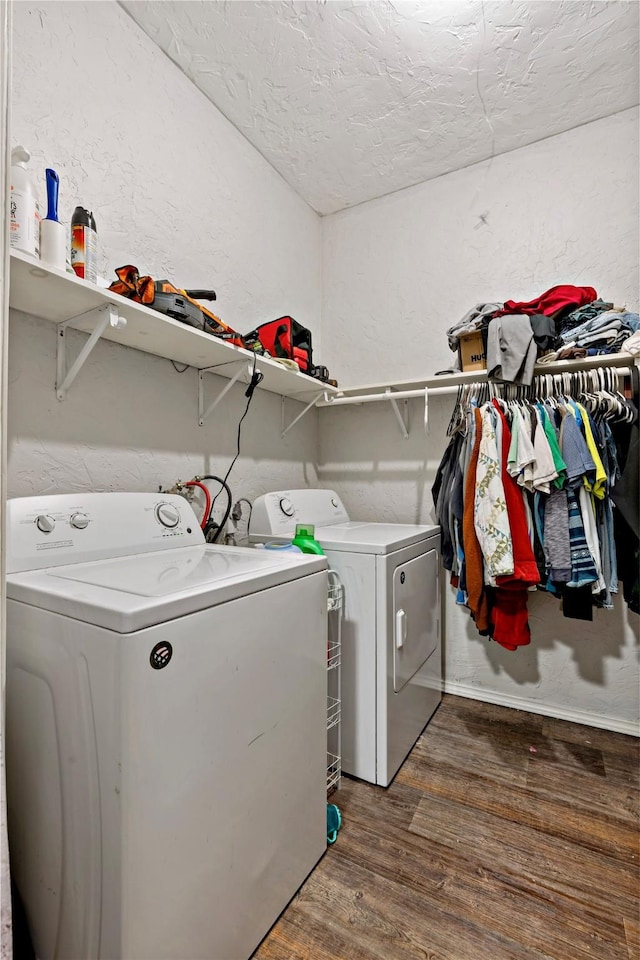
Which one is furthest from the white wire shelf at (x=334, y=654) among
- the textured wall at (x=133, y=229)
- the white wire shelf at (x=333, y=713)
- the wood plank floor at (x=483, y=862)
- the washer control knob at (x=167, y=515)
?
the textured wall at (x=133, y=229)

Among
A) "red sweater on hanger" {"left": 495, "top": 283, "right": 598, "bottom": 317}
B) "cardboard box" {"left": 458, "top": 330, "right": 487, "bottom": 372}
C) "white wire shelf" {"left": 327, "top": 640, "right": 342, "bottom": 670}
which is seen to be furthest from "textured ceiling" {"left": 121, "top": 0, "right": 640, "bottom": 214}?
"white wire shelf" {"left": 327, "top": 640, "right": 342, "bottom": 670}

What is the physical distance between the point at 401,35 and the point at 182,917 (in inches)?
109

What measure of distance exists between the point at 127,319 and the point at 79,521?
2.09 ft

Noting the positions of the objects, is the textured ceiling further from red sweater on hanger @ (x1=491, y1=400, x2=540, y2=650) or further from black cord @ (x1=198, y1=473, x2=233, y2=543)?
black cord @ (x1=198, y1=473, x2=233, y2=543)

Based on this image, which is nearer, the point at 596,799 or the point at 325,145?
the point at 596,799

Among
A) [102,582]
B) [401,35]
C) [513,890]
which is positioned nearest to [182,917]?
[102,582]

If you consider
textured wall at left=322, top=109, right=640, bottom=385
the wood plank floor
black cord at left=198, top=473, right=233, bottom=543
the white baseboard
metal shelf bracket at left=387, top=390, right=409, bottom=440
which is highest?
textured wall at left=322, top=109, right=640, bottom=385

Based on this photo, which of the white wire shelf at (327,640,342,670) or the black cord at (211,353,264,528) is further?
the black cord at (211,353,264,528)

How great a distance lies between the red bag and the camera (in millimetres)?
2041

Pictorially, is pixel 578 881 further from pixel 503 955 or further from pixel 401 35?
pixel 401 35

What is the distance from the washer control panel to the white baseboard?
5.44 feet

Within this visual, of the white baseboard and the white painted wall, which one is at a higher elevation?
the white painted wall

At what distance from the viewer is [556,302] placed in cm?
192

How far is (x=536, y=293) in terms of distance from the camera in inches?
86.7
